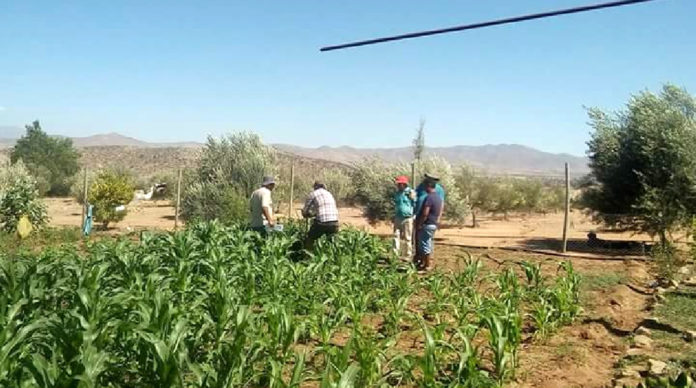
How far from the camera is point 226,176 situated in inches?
698

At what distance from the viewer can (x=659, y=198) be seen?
12.9 metres

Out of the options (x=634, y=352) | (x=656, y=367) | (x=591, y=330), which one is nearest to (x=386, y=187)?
(x=591, y=330)

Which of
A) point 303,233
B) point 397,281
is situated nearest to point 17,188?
point 303,233

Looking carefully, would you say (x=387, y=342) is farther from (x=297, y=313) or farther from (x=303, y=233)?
(x=303, y=233)

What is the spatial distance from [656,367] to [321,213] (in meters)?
5.63

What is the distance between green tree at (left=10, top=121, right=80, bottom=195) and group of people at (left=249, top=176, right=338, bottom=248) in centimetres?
3208

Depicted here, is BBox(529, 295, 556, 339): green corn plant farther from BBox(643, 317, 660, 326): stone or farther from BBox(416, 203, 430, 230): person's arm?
BBox(416, 203, 430, 230): person's arm

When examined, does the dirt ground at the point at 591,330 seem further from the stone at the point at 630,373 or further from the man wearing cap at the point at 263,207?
the man wearing cap at the point at 263,207

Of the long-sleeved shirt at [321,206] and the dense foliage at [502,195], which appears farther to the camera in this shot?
the dense foliage at [502,195]

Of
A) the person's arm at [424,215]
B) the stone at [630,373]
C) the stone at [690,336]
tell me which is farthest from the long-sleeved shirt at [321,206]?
the stone at [630,373]

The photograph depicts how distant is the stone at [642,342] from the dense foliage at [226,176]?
35.6 ft

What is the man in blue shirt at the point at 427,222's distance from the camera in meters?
9.31

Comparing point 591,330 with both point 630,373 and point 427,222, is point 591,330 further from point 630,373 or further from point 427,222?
point 427,222

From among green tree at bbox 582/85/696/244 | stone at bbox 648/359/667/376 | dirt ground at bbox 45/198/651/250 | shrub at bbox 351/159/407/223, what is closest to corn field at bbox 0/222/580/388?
stone at bbox 648/359/667/376
